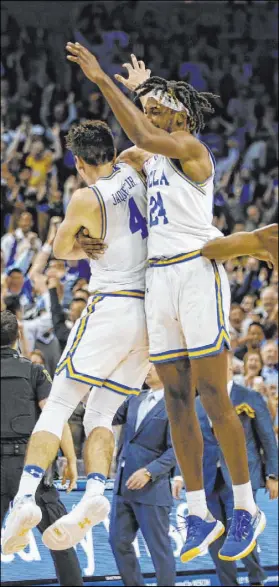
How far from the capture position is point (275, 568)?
922cm

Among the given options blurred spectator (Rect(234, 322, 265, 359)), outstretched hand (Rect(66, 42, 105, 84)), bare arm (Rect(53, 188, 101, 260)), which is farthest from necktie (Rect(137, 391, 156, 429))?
outstretched hand (Rect(66, 42, 105, 84))

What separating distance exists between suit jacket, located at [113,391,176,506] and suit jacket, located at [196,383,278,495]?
0.32 m

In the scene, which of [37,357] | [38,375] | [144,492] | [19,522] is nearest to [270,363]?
[37,357]

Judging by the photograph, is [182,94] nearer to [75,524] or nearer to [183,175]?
[183,175]

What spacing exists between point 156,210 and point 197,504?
1.63m

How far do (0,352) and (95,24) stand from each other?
1337 centimetres

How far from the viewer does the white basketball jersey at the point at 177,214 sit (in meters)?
5.34

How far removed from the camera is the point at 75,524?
5148mm

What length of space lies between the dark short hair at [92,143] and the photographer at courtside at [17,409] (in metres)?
1.44

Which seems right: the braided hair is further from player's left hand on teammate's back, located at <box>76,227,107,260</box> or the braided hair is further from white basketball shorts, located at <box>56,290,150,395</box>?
white basketball shorts, located at <box>56,290,150,395</box>

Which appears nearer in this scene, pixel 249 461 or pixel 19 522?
pixel 19 522

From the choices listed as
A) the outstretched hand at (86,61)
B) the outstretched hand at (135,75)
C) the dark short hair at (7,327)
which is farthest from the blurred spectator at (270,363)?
the outstretched hand at (86,61)

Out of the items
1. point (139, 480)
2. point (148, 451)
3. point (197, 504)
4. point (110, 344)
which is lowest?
point (139, 480)

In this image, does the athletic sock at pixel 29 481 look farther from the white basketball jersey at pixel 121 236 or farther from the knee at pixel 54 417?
the white basketball jersey at pixel 121 236
